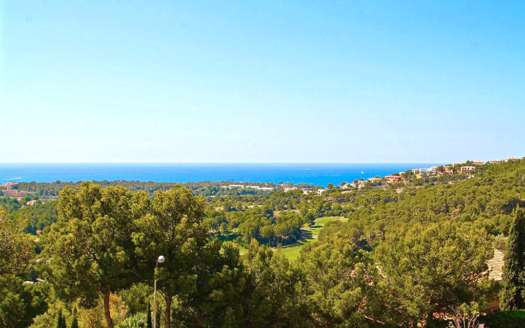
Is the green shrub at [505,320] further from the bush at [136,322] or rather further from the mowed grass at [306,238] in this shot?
the mowed grass at [306,238]

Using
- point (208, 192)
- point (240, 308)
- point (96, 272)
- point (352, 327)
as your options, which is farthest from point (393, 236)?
point (208, 192)

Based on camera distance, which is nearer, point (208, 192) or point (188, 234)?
point (188, 234)

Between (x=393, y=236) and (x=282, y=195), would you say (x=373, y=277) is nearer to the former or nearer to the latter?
(x=393, y=236)

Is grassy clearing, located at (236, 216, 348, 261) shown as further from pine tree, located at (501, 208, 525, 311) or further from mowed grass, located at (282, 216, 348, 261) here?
pine tree, located at (501, 208, 525, 311)

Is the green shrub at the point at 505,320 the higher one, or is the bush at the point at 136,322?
the green shrub at the point at 505,320

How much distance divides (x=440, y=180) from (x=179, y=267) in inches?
3288

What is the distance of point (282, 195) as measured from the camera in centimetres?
9194

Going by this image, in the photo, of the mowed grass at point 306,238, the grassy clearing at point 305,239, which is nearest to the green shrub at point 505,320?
the grassy clearing at point 305,239

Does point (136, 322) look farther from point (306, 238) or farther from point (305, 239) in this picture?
point (306, 238)

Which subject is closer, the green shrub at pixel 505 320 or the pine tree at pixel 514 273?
the green shrub at pixel 505 320

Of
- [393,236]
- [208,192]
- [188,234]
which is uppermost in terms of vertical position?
[188,234]

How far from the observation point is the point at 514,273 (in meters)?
14.3

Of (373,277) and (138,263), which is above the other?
(138,263)

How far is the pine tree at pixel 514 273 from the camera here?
14289 millimetres
